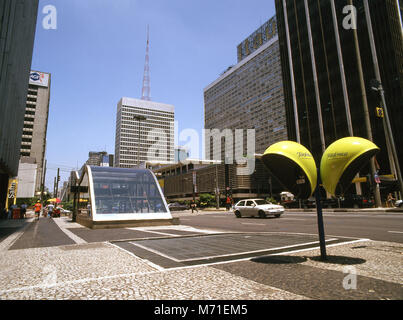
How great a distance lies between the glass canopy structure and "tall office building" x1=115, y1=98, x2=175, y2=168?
4538 inches

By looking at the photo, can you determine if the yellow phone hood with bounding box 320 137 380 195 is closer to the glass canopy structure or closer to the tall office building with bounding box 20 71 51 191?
the glass canopy structure

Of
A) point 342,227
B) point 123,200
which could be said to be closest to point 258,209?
point 342,227

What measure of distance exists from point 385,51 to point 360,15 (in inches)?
390

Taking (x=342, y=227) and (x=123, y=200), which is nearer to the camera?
(x=342, y=227)

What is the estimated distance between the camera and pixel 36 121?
100312 mm

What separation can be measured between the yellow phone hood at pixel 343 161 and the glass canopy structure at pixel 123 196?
11.6 meters

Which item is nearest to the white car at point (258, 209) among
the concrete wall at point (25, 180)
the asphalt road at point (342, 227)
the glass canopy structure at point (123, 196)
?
the asphalt road at point (342, 227)

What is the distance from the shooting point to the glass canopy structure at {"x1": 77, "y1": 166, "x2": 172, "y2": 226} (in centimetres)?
1406

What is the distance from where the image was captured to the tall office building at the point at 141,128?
13750 centimetres

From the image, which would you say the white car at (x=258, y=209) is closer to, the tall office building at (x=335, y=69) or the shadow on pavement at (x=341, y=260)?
the shadow on pavement at (x=341, y=260)

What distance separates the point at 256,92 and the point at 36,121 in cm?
9399

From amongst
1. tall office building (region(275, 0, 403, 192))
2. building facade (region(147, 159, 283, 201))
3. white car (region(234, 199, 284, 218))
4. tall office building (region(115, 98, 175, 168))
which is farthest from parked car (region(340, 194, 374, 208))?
tall office building (region(115, 98, 175, 168))

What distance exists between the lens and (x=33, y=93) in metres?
103

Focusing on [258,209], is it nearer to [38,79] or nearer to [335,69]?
[335,69]
